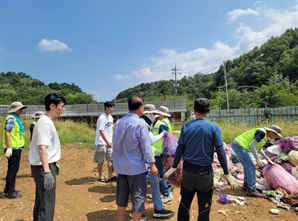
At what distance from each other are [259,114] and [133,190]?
58.9ft

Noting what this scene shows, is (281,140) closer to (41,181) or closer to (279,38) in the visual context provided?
(41,181)

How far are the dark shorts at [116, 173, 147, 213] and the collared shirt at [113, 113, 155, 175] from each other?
3.5 inches

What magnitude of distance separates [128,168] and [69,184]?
297cm

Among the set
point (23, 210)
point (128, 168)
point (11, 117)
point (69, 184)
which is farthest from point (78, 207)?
point (11, 117)

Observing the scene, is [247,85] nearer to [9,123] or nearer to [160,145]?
[160,145]

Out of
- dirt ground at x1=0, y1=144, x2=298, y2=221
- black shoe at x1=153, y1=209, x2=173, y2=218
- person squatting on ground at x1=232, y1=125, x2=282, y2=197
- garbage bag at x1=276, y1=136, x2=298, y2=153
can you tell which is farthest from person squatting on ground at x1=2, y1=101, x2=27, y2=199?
garbage bag at x1=276, y1=136, x2=298, y2=153

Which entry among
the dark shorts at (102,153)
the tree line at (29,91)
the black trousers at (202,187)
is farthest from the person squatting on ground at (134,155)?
the tree line at (29,91)

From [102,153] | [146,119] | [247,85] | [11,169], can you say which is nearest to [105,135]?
[102,153]

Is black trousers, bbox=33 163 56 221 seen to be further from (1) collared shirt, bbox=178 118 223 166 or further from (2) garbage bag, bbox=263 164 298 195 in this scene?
(2) garbage bag, bbox=263 164 298 195

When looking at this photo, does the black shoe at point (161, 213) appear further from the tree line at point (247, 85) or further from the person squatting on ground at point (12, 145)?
the tree line at point (247, 85)

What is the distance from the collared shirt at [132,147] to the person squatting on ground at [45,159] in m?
0.67

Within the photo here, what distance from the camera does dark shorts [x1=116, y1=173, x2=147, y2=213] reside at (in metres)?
2.51

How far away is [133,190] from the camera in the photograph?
8.30 ft

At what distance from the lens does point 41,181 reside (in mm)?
2277
